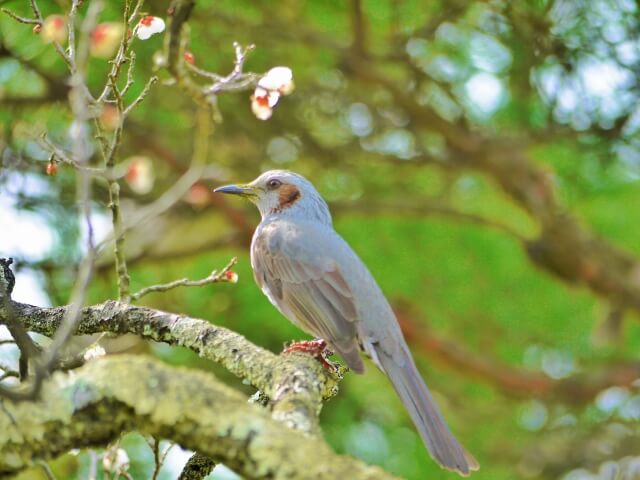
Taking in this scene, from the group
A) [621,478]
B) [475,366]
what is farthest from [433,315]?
[621,478]

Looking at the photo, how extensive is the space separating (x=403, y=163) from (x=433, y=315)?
1.96 metres

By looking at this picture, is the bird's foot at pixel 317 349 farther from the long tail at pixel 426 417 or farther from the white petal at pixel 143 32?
the white petal at pixel 143 32

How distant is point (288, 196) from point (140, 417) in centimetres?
354

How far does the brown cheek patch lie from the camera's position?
5.73 meters

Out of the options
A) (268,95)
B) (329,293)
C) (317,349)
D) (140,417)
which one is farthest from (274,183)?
(140,417)

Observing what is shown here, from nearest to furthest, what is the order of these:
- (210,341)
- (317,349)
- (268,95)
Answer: (210,341) → (268,95) → (317,349)

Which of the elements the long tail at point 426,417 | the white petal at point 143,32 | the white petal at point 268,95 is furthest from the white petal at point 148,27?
the long tail at point 426,417

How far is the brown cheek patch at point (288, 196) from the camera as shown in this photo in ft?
18.8

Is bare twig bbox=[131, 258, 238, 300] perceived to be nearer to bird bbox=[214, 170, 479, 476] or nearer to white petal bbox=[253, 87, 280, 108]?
white petal bbox=[253, 87, 280, 108]

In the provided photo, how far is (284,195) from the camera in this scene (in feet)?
18.9

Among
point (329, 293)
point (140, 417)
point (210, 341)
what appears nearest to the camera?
point (140, 417)

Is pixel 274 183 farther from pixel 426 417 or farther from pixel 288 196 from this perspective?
pixel 426 417

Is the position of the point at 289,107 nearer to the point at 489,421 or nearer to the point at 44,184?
the point at 44,184

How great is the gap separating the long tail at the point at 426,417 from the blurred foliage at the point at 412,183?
2.44m
